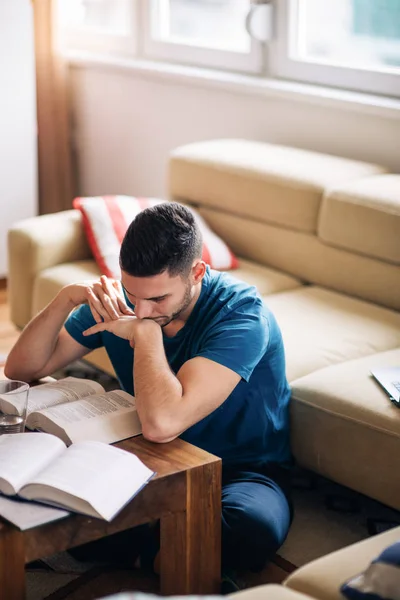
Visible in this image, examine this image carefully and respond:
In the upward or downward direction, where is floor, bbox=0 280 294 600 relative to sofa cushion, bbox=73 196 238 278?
downward

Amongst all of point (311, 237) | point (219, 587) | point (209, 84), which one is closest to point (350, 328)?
point (311, 237)

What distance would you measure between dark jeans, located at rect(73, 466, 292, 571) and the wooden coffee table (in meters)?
0.17

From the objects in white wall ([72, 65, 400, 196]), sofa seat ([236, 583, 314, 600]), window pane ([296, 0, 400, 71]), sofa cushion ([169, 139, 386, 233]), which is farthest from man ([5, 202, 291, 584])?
window pane ([296, 0, 400, 71])

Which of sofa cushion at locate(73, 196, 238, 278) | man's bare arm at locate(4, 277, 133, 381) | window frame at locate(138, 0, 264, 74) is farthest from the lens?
window frame at locate(138, 0, 264, 74)

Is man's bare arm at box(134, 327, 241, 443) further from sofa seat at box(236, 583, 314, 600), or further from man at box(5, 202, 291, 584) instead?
sofa seat at box(236, 583, 314, 600)

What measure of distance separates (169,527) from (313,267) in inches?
61.8

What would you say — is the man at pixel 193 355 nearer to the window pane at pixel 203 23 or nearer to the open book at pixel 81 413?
the open book at pixel 81 413

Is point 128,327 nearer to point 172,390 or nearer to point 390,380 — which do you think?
point 172,390

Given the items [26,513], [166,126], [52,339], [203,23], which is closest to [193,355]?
[52,339]

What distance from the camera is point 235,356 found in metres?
2.05

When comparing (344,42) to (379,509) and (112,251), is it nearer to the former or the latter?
(112,251)

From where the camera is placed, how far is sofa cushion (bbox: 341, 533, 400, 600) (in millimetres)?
1446

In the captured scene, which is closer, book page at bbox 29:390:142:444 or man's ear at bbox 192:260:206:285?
book page at bbox 29:390:142:444

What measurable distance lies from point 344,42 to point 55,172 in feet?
5.74
